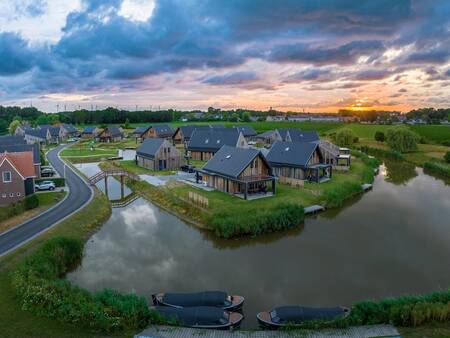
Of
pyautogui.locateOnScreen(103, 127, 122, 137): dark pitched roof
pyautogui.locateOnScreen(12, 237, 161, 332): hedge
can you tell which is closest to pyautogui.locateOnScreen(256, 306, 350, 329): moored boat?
pyautogui.locateOnScreen(12, 237, 161, 332): hedge

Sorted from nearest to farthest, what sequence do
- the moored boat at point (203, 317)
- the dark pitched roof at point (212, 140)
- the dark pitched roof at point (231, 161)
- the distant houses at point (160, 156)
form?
the moored boat at point (203, 317) → the dark pitched roof at point (231, 161) → the distant houses at point (160, 156) → the dark pitched roof at point (212, 140)

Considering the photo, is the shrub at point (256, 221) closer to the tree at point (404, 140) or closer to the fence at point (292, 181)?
the fence at point (292, 181)

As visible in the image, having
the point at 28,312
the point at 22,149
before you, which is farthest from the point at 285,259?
the point at 22,149

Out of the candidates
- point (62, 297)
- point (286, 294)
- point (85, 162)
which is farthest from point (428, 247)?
point (85, 162)

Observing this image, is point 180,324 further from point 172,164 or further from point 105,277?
point 172,164

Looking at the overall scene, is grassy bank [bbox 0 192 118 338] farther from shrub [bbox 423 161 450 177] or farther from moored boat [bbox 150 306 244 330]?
shrub [bbox 423 161 450 177]

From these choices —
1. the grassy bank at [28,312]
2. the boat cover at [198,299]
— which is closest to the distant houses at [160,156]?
the grassy bank at [28,312]
